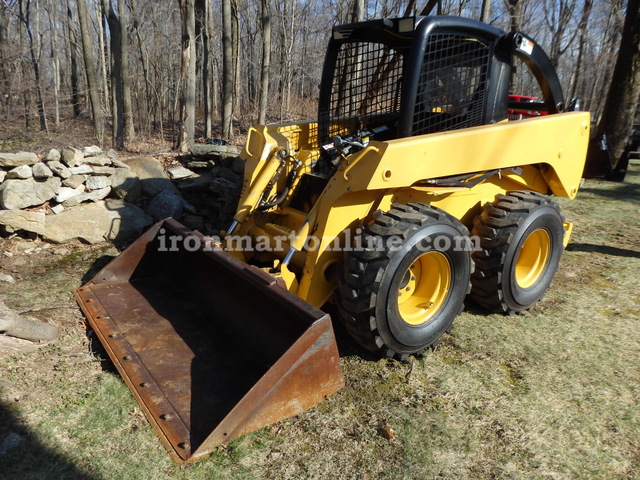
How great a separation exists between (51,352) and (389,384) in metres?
2.18

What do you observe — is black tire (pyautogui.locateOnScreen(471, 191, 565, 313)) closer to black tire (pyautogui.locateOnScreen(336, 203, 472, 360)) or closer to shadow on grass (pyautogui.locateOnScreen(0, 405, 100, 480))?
black tire (pyautogui.locateOnScreen(336, 203, 472, 360))

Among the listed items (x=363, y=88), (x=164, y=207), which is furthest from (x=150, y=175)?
(x=363, y=88)

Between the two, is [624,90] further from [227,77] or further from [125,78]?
[125,78]

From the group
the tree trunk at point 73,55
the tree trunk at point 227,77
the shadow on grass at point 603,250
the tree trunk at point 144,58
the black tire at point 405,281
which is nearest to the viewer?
the black tire at point 405,281

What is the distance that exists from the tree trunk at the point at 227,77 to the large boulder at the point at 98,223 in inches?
194

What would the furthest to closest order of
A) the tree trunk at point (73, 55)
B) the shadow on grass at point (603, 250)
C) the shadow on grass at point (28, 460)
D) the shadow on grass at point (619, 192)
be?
the tree trunk at point (73, 55)
the shadow on grass at point (619, 192)
the shadow on grass at point (603, 250)
the shadow on grass at point (28, 460)

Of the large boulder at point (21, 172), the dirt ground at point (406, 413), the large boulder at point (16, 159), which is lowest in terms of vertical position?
the dirt ground at point (406, 413)

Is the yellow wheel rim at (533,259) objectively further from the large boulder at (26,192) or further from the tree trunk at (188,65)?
the tree trunk at (188,65)

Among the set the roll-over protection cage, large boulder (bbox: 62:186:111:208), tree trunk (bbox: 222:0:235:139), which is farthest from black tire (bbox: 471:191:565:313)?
tree trunk (bbox: 222:0:235:139)

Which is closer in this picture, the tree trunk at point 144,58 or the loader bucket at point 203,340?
the loader bucket at point 203,340

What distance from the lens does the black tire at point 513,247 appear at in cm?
363

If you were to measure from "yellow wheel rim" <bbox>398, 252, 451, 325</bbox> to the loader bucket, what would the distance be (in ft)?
3.00

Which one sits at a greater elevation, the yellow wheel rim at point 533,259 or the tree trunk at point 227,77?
the tree trunk at point 227,77

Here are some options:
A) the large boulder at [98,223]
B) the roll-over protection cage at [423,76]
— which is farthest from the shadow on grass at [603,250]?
the large boulder at [98,223]
